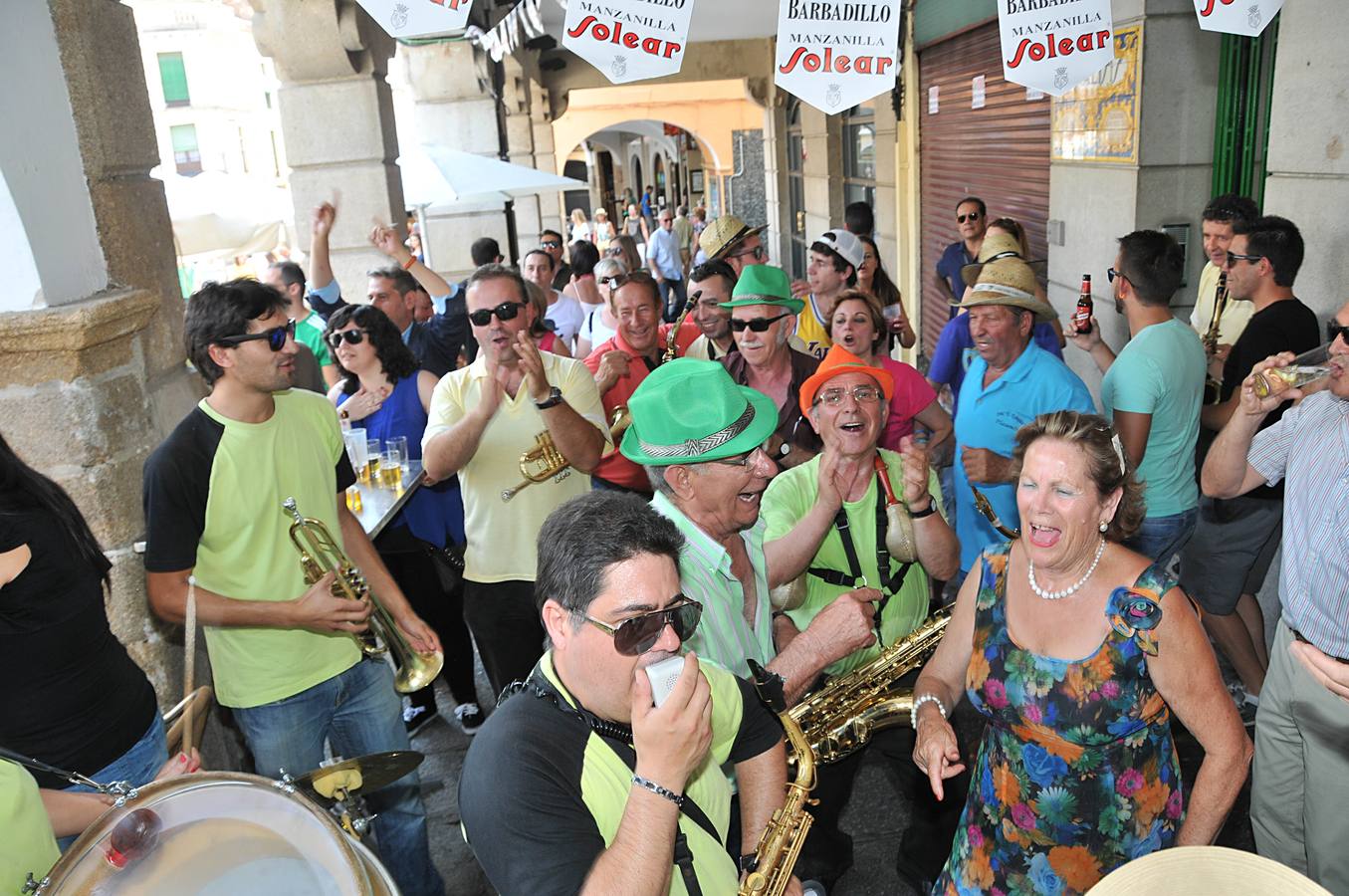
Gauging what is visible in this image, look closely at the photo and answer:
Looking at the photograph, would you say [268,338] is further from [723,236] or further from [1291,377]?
[723,236]

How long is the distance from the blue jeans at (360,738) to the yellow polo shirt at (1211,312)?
4100mm

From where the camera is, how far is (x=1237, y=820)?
3.95 m

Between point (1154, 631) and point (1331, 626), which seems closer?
point (1154, 631)

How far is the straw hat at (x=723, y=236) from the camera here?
24.3 ft

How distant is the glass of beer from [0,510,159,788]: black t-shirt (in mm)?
3434

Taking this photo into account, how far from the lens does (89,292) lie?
10.2 ft

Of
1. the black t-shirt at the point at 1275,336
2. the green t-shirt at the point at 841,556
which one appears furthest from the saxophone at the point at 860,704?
the black t-shirt at the point at 1275,336

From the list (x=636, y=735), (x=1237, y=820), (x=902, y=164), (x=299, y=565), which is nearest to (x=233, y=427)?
(x=299, y=565)

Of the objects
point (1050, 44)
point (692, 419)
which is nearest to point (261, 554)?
point (692, 419)

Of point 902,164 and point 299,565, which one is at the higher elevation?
point 902,164

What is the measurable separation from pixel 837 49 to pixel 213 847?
137 inches

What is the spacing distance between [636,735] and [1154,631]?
1378 mm

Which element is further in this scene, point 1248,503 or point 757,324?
point 757,324

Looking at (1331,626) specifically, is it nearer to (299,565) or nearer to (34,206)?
(299,565)
